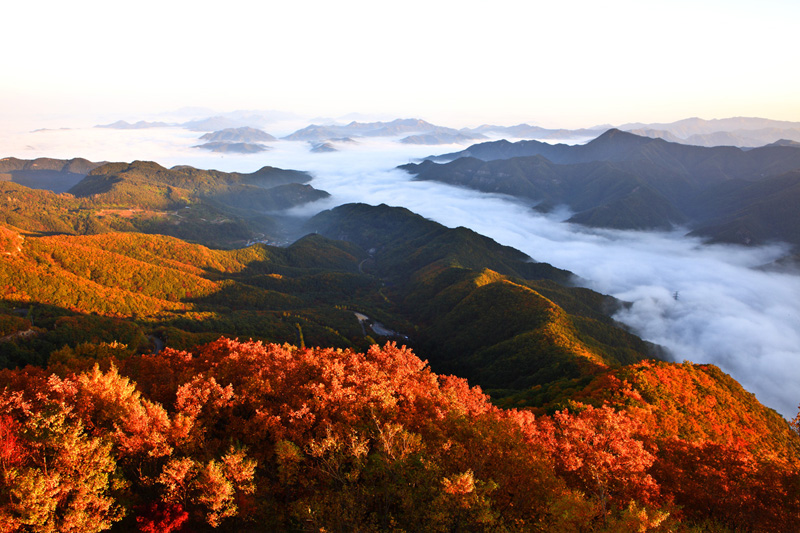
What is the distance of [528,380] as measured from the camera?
10169cm

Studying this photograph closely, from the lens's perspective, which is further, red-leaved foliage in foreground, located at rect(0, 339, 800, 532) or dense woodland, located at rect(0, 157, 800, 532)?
dense woodland, located at rect(0, 157, 800, 532)

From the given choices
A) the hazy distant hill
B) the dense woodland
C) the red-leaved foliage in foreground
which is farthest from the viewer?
the hazy distant hill

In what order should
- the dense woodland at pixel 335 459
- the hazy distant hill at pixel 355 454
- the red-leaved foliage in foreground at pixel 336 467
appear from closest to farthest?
the red-leaved foliage in foreground at pixel 336 467 < the dense woodland at pixel 335 459 < the hazy distant hill at pixel 355 454

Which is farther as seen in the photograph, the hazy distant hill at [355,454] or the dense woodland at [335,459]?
the hazy distant hill at [355,454]

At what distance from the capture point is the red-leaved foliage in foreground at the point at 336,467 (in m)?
25.0

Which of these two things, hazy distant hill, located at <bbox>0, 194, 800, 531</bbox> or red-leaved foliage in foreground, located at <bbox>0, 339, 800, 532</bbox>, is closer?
red-leaved foliage in foreground, located at <bbox>0, 339, 800, 532</bbox>

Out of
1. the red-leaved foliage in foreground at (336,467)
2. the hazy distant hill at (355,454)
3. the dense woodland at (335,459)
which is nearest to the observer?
the red-leaved foliage in foreground at (336,467)

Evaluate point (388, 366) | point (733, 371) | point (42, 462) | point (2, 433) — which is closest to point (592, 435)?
point (388, 366)

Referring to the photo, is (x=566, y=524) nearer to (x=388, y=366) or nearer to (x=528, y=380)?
(x=388, y=366)

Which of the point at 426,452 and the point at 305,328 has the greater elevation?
the point at 426,452

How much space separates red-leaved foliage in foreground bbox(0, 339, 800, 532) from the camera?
25.0 meters

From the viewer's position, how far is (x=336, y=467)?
94.5 feet

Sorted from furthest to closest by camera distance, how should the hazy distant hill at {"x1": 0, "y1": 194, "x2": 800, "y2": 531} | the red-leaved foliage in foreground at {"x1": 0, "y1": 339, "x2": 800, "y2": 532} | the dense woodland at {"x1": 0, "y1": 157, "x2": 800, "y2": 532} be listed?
the hazy distant hill at {"x1": 0, "y1": 194, "x2": 800, "y2": 531} < the dense woodland at {"x1": 0, "y1": 157, "x2": 800, "y2": 532} < the red-leaved foliage in foreground at {"x1": 0, "y1": 339, "x2": 800, "y2": 532}

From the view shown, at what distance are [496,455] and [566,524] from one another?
6.39 m
